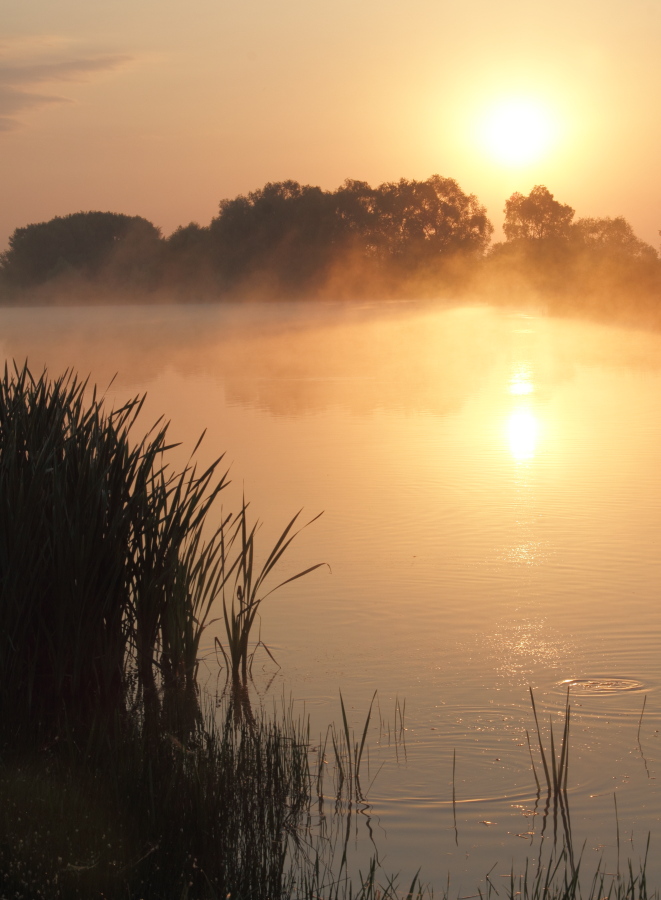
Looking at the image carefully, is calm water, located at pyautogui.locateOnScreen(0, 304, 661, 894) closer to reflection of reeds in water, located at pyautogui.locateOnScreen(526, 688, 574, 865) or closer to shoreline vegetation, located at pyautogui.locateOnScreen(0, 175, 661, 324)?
reflection of reeds in water, located at pyautogui.locateOnScreen(526, 688, 574, 865)

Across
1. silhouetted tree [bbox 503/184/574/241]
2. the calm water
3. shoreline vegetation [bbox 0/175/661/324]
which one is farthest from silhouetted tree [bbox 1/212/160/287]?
the calm water

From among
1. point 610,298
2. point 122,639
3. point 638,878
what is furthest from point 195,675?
point 610,298

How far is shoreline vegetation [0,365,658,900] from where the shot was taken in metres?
2.37

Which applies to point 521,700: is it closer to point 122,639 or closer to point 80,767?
point 122,639

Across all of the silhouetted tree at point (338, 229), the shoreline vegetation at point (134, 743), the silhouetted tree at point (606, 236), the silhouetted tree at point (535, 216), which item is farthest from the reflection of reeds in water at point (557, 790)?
the silhouetted tree at point (338, 229)

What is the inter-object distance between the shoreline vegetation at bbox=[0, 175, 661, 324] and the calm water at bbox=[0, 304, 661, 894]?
38.9m

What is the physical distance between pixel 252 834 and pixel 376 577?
2580 millimetres

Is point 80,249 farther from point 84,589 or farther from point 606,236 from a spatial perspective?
point 84,589

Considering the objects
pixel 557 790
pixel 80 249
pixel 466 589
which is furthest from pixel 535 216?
pixel 557 790

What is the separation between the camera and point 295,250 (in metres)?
54.5

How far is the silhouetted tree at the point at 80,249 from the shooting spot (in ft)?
192

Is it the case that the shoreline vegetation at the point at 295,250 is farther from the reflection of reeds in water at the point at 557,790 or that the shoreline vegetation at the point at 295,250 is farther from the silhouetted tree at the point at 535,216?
the reflection of reeds in water at the point at 557,790

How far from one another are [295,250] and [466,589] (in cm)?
5077

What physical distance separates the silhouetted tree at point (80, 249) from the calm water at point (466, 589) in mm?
46161
